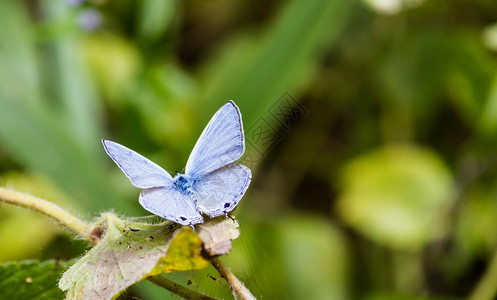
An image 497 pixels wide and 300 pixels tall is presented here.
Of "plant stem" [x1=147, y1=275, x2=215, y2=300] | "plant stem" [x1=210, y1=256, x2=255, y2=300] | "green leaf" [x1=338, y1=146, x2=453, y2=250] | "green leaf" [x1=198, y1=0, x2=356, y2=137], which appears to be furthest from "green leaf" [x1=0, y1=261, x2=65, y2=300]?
"green leaf" [x1=338, y1=146, x2=453, y2=250]

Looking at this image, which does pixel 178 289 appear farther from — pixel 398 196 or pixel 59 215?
pixel 398 196

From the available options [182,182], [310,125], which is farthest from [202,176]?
[310,125]

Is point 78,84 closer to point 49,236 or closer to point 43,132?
point 43,132

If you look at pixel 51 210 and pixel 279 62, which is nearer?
pixel 51 210

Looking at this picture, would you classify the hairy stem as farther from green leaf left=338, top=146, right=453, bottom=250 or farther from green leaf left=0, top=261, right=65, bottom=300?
green leaf left=338, top=146, right=453, bottom=250

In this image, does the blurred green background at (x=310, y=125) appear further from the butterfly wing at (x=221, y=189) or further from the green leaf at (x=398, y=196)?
the butterfly wing at (x=221, y=189)

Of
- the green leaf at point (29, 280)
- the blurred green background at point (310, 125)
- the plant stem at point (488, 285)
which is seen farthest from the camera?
the blurred green background at point (310, 125)

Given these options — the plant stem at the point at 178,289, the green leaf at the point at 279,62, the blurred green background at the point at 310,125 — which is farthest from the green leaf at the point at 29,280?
the green leaf at the point at 279,62

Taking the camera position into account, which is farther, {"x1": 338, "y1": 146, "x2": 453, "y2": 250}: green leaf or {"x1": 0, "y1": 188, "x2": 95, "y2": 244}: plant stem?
{"x1": 338, "y1": 146, "x2": 453, "y2": 250}: green leaf
